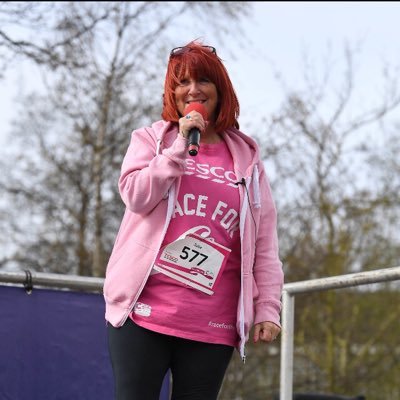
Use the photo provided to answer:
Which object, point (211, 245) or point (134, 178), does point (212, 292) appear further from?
point (134, 178)

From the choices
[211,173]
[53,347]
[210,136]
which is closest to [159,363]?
[211,173]

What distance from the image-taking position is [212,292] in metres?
2.29

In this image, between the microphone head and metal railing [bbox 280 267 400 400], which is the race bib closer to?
the microphone head

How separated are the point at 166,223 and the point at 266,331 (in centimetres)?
42

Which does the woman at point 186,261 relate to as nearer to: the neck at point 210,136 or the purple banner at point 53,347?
the neck at point 210,136

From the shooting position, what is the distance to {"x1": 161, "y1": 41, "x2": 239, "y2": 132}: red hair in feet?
7.93

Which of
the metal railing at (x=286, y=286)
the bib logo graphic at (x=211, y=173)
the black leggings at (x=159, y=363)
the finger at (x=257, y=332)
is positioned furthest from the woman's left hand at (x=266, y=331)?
the metal railing at (x=286, y=286)

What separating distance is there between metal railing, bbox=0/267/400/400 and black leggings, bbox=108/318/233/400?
100cm

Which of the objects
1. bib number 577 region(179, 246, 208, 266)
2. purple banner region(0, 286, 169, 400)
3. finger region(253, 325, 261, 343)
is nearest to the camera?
bib number 577 region(179, 246, 208, 266)

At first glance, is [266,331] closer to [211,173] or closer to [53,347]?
[211,173]

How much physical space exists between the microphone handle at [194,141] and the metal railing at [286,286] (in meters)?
1.16

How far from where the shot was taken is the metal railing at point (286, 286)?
10.4 ft

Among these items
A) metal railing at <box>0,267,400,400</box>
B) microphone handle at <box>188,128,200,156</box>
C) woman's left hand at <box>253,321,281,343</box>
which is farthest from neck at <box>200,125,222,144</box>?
metal railing at <box>0,267,400,400</box>

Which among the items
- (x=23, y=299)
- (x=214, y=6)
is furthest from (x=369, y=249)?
(x=23, y=299)
